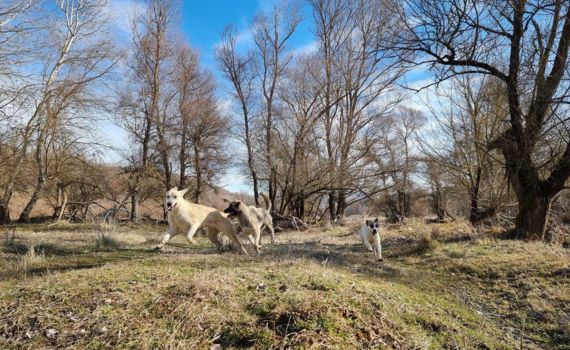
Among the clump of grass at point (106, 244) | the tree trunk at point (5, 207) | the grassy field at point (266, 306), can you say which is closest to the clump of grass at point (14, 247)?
the grassy field at point (266, 306)

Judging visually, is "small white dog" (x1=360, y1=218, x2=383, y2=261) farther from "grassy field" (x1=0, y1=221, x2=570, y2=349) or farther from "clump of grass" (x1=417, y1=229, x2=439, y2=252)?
"grassy field" (x1=0, y1=221, x2=570, y2=349)

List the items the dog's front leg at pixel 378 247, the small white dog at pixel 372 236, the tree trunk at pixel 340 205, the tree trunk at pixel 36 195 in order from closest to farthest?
the dog's front leg at pixel 378 247
the small white dog at pixel 372 236
the tree trunk at pixel 36 195
the tree trunk at pixel 340 205

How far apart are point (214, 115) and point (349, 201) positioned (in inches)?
408

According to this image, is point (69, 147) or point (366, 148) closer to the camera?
point (69, 147)

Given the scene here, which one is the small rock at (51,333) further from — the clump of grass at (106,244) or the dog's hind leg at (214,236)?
the dog's hind leg at (214,236)

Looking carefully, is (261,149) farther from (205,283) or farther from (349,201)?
(205,283)

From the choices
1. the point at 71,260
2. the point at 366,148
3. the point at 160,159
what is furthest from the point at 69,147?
the point at 366,148

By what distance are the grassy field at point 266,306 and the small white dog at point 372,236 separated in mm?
1713

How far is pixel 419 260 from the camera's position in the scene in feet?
29.0

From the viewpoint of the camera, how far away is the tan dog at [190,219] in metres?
8.46

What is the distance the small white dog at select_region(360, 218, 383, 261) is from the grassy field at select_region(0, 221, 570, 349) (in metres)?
1.71

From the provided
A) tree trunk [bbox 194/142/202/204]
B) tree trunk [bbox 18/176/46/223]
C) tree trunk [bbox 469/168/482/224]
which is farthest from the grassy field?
tree trunk [bbox 194/142/202/204]

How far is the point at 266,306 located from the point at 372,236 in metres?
6.24

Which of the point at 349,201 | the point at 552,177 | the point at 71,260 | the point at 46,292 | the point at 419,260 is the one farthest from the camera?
the point at 349,201
